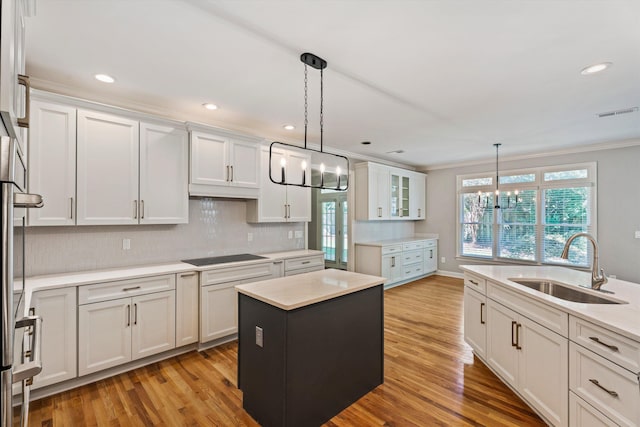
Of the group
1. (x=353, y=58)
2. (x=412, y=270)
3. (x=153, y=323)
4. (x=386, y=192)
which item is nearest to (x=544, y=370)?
(x=353, y=58)

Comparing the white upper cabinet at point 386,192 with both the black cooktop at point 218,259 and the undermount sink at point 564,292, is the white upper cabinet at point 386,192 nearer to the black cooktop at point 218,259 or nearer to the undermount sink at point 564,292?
the black cooktop at point 218,259

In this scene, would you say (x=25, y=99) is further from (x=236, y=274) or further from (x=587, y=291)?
(x=587, y=291)

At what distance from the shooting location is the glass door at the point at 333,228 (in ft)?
23.5

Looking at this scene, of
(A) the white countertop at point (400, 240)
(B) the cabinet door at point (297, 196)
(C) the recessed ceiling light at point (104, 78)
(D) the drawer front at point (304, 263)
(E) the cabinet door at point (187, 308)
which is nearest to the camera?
(C) the recessed ceiling light at point (104, 78)

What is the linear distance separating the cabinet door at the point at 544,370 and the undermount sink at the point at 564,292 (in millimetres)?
513

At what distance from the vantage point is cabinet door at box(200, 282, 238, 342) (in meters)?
3.20

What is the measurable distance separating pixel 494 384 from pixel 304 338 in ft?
6.05

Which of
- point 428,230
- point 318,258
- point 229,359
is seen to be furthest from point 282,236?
point 428,230

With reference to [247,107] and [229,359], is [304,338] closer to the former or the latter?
[229,359]

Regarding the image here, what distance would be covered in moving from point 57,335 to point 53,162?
143 cm

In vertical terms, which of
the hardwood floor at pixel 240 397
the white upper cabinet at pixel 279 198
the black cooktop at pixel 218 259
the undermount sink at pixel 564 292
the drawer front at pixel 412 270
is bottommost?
the hardwood floor at pixel 240 397

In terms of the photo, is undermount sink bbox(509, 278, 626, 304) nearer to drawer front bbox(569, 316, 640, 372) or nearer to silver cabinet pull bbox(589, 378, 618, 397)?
drawer front bbox(569, 316, 640, 372)

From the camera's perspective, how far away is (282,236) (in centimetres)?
464

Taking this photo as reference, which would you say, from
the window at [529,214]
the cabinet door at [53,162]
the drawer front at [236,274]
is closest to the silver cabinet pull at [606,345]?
the drawer front at [236,274]
